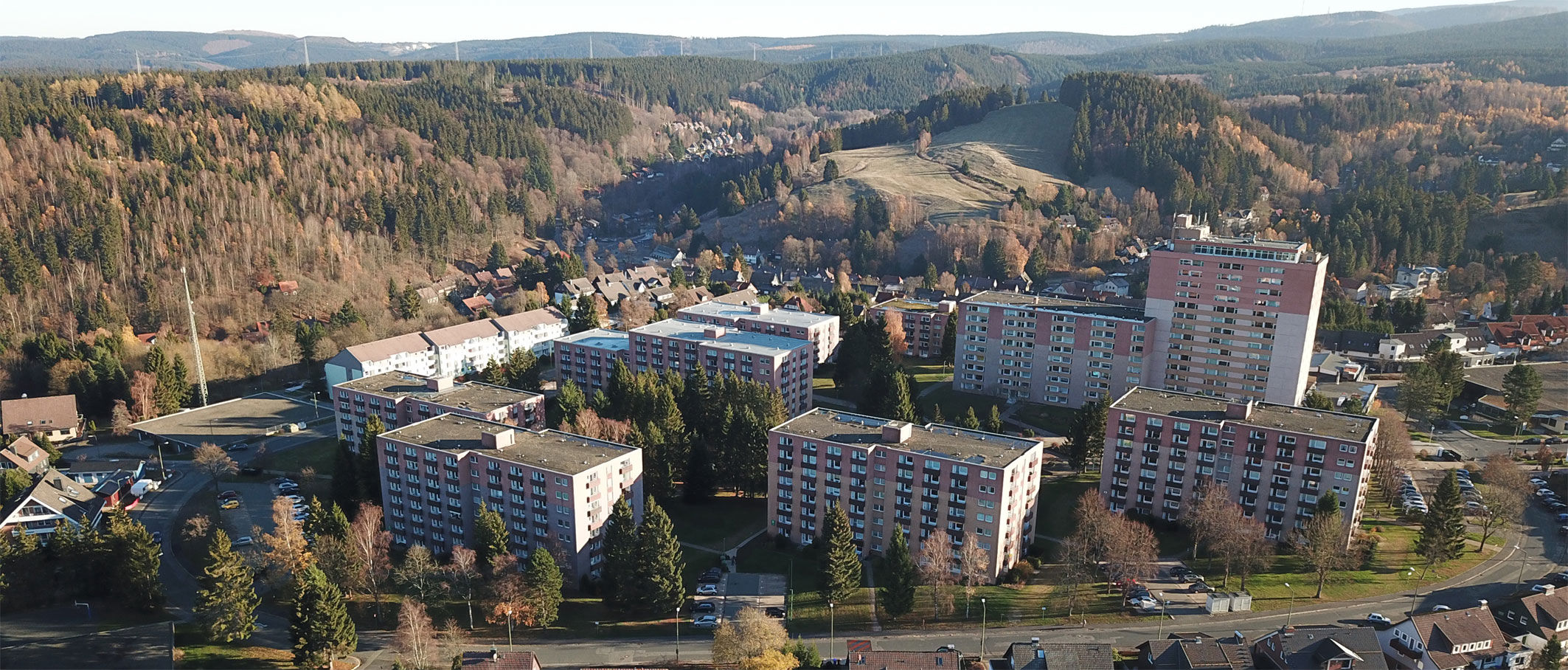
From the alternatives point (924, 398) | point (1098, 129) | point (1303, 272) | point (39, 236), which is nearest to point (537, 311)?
point (924, 398)

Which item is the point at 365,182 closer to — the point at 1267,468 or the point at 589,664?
the point at 589,664

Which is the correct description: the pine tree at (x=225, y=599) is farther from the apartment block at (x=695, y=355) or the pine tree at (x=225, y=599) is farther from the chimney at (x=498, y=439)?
the apartment block at (x=695, y=355)

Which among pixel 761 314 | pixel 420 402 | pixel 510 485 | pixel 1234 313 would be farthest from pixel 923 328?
pixel 510 485

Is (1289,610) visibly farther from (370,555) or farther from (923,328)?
(923,328)

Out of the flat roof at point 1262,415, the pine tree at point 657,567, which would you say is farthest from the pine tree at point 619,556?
the flat roof at point 1262,415

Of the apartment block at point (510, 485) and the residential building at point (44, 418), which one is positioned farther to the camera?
the residential building at point (44, 418)

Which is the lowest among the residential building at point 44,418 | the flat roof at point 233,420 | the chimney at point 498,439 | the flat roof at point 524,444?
the flat roof at point 233,420

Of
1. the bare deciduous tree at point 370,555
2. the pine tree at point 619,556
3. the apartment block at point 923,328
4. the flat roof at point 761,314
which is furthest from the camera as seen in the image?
the apartment block at point 923,328
